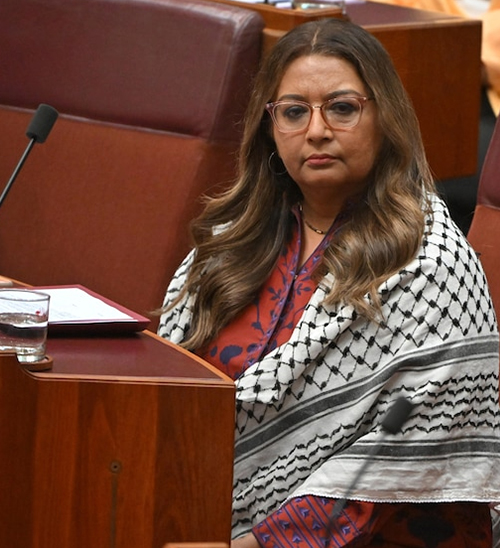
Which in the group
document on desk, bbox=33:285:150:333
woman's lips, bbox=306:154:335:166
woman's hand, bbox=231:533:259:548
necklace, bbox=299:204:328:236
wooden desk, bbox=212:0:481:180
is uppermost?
wooden desk, bbox=212:0:481:180

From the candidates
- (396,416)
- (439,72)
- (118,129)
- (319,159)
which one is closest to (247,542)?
(319,159)

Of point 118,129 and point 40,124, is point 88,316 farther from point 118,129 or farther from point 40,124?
point 118,129

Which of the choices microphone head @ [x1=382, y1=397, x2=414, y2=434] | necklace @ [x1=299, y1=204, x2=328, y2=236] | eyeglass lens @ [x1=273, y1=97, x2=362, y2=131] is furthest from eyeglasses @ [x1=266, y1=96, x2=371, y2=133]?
microphone head @ [x1=382, y1=397, x2=414, y2=434]

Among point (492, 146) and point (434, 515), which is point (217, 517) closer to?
point (434, 515)

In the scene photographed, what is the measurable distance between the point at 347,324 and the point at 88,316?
0.33m

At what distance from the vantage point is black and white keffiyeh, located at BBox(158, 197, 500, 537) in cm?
150

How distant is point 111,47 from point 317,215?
0.75 metres

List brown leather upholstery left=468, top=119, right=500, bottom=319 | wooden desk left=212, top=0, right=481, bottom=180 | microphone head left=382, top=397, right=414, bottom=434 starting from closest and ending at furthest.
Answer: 1. microphone head left=382, top=397, right=414, bottom=434
2. brown leather upholstery left=468, top=119, right=500, bottom=319
3. wooden desk left=212, top=0, right=481, bottom=180

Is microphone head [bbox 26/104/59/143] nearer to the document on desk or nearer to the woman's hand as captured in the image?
the document on desk

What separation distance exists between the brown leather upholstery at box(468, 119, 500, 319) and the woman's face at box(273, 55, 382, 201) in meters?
0.29

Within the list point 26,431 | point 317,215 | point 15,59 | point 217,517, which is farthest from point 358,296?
point 15,59

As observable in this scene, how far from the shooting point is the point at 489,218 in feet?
6.20

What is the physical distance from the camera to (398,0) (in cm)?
383

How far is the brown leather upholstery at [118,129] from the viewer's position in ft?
7.25
